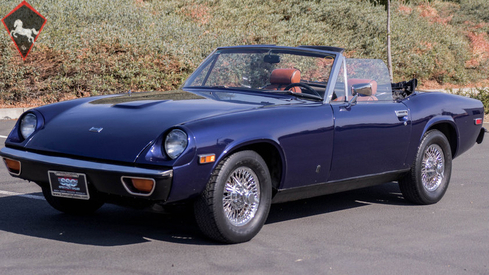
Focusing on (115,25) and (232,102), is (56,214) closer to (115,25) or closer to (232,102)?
(232,102)

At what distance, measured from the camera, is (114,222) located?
5227 mm

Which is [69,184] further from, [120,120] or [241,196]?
[241,196]

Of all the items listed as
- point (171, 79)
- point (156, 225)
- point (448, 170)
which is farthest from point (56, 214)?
point (171, 79)

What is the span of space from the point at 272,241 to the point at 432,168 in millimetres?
2441

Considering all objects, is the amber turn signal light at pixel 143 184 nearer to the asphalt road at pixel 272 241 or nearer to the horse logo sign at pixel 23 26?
the asphalt road at pixel 272 241

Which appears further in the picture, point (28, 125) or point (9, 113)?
point (9, 113)

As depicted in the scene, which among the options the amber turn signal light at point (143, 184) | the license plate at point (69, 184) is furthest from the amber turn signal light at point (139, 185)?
the license plate at point (69, 184)

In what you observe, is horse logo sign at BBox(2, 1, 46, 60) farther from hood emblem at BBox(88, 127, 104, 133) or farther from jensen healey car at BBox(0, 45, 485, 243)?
hood emblem at BBox(88, 127, 104, 133)

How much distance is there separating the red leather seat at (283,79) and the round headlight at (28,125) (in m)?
1.99

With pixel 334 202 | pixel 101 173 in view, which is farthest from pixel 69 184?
pixel 334 202

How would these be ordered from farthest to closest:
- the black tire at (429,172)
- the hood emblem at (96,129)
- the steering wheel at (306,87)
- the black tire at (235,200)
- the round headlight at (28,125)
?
the black tire at (429,172), the steering wheel at (306,87), the round headlight at (28,125), the hood emblem at (96,129), the black tire at (235,200)

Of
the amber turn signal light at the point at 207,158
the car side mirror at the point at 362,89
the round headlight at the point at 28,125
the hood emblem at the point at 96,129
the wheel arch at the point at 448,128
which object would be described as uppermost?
the car side mirror at the point at 362,89

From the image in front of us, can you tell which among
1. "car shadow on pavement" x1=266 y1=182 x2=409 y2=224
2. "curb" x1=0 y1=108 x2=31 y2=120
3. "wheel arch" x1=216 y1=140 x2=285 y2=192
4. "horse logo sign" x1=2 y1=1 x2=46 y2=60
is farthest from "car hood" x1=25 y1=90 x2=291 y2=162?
"horse logo sign" x1=2 y1=1 x2=46 y2=60

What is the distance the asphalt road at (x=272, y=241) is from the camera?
4.10 metres
